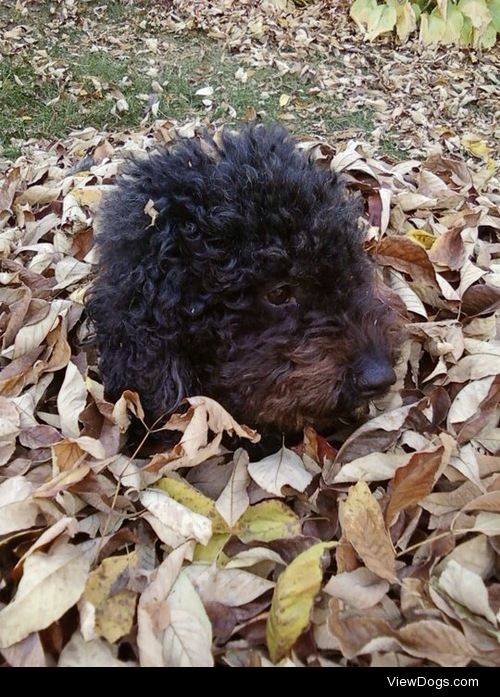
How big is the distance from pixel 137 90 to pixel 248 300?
4.53m

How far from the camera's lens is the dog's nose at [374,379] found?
1.97 m

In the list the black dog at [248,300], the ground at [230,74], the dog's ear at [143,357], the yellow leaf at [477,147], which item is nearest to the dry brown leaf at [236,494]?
the black dog at [248,300]

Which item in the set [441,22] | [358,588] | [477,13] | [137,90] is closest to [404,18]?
[441,22]

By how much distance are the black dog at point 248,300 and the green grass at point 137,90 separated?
335 cm

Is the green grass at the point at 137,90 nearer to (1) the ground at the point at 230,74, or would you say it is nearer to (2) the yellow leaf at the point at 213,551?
(1) the ground at the point at 230,74

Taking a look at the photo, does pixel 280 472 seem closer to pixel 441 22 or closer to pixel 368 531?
pixel 368 531

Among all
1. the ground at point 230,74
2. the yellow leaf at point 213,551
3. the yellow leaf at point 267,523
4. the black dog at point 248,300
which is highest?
the black dog at point 248,300

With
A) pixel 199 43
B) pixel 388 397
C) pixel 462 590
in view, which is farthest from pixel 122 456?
pixel 199 43

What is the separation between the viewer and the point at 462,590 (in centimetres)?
163

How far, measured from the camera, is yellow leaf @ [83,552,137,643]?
1574 mm

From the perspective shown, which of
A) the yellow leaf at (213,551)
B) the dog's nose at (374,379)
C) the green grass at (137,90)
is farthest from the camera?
the green grass at (137,90)

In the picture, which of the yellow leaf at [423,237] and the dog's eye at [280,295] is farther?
the yellow leaf at [423,237]

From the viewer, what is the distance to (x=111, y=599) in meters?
1.64

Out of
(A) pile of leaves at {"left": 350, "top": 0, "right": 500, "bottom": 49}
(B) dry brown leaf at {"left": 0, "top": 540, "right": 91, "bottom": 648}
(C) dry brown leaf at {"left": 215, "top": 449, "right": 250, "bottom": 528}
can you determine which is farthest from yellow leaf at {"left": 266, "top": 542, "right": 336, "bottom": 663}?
(A) pile of leaves at {"left": 350, "top": 0, "right": 500, "bottom": 49}
